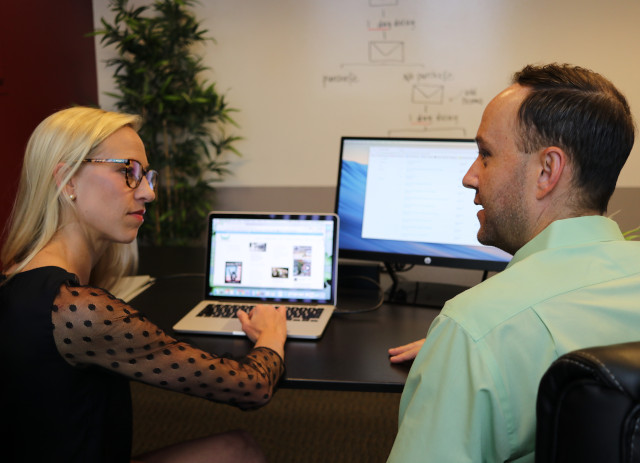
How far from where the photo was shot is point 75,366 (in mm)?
1048

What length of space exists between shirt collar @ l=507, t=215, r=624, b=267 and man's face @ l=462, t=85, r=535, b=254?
0.32 ft

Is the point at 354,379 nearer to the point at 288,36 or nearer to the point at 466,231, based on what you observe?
the point at 466,231

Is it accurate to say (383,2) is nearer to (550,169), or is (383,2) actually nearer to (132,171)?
(132,171)

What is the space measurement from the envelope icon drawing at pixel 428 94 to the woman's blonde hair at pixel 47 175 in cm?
284

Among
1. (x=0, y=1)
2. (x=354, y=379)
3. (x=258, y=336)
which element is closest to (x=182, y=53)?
(x=0, y=1)

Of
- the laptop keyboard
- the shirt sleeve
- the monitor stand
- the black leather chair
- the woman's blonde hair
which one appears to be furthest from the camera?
the monitor stand

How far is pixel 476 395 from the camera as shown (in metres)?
0.73

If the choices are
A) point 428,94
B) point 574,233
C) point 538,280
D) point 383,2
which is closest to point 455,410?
point 538,280

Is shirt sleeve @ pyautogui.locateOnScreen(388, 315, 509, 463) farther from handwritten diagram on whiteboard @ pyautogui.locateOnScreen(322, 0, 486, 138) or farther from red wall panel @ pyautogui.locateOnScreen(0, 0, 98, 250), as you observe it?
handwritten diagram on whiteboard @ pyautogui.locateOnScreen(322, 0, 486, 138)

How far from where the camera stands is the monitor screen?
173 centimetres

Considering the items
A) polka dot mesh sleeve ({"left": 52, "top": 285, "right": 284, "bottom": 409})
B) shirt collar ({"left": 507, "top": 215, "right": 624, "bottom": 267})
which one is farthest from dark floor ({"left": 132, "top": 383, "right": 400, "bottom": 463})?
shirt collar ({"left": 507, "top": 215, "right": 624, "bottom": 267})

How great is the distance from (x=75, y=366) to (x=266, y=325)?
474 mm

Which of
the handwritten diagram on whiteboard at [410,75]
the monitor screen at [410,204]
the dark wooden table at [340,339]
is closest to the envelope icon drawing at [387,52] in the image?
the handwritten diagram on whiteboard at [410,75]

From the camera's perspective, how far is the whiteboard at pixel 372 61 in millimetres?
3623
